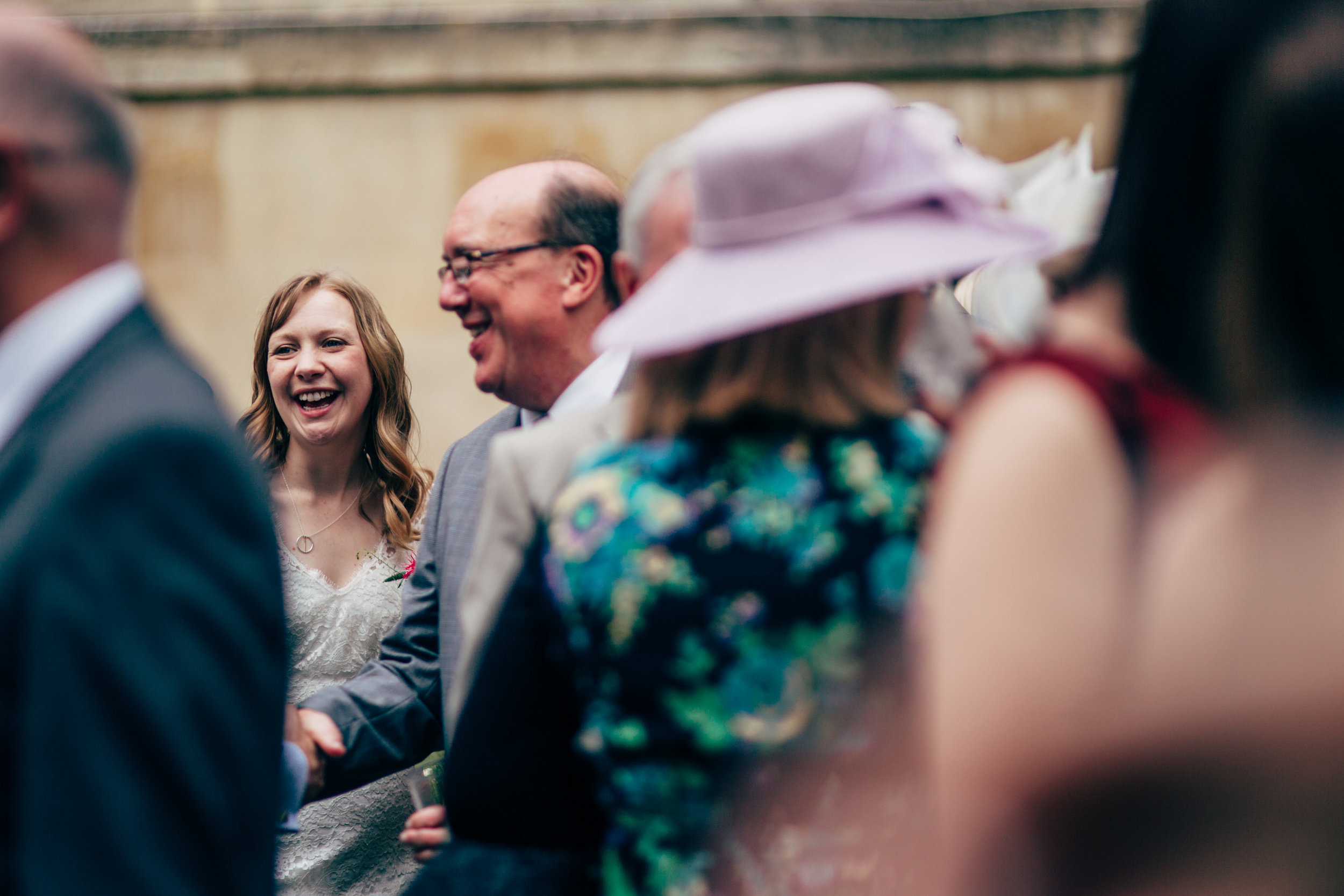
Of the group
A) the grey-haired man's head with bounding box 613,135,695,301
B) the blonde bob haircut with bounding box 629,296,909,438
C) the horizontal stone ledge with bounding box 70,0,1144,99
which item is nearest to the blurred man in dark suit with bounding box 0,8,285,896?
the blonde bob haircut with bounding box 629,296,909,438

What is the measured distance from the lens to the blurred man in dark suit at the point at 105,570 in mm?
1140

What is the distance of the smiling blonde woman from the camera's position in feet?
9.61

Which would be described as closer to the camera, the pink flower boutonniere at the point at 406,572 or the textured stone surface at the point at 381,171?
the pink flower boutonniere at the point at 406,572

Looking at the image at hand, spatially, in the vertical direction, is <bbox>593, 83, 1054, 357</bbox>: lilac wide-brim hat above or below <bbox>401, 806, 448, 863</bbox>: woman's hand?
above

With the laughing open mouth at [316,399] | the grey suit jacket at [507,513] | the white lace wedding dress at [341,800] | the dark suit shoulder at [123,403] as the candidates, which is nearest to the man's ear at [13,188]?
the dark suit shoulder at [123,403]

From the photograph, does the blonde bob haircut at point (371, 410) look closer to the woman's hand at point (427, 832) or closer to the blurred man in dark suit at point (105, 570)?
the woman's hand at point (427, 832)

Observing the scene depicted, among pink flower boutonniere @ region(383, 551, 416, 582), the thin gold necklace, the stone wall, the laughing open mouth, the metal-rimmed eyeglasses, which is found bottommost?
pink flower boutonniere @ region(383, 551, 416, 582)

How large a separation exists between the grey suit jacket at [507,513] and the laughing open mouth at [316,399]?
Answer: 6.02 ft

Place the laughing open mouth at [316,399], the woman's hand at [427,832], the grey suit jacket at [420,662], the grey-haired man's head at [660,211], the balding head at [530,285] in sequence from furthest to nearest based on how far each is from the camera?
the laughing open mouth at [316,399] < the balding head at [530,285] < the grey suit jacket at [420,662] < the woman's hand at [427,832] < the grey-haired man's head at [660,211]

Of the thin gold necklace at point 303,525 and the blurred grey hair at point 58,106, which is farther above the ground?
the blurred grey hair at point 58,106

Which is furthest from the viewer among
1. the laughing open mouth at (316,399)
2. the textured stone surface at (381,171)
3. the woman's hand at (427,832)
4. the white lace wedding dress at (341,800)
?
the textured stone surface at (381,171)

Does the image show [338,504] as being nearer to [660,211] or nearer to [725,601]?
[660,211]

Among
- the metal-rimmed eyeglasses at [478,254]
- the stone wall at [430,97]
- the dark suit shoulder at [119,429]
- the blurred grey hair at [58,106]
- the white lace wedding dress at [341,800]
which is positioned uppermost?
the stone wall at [430,97]

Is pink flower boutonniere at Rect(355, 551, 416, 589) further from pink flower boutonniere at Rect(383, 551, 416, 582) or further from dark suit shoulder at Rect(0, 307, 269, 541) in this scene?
dark suit shoulder at Rect(0, 307, 269, 541)
